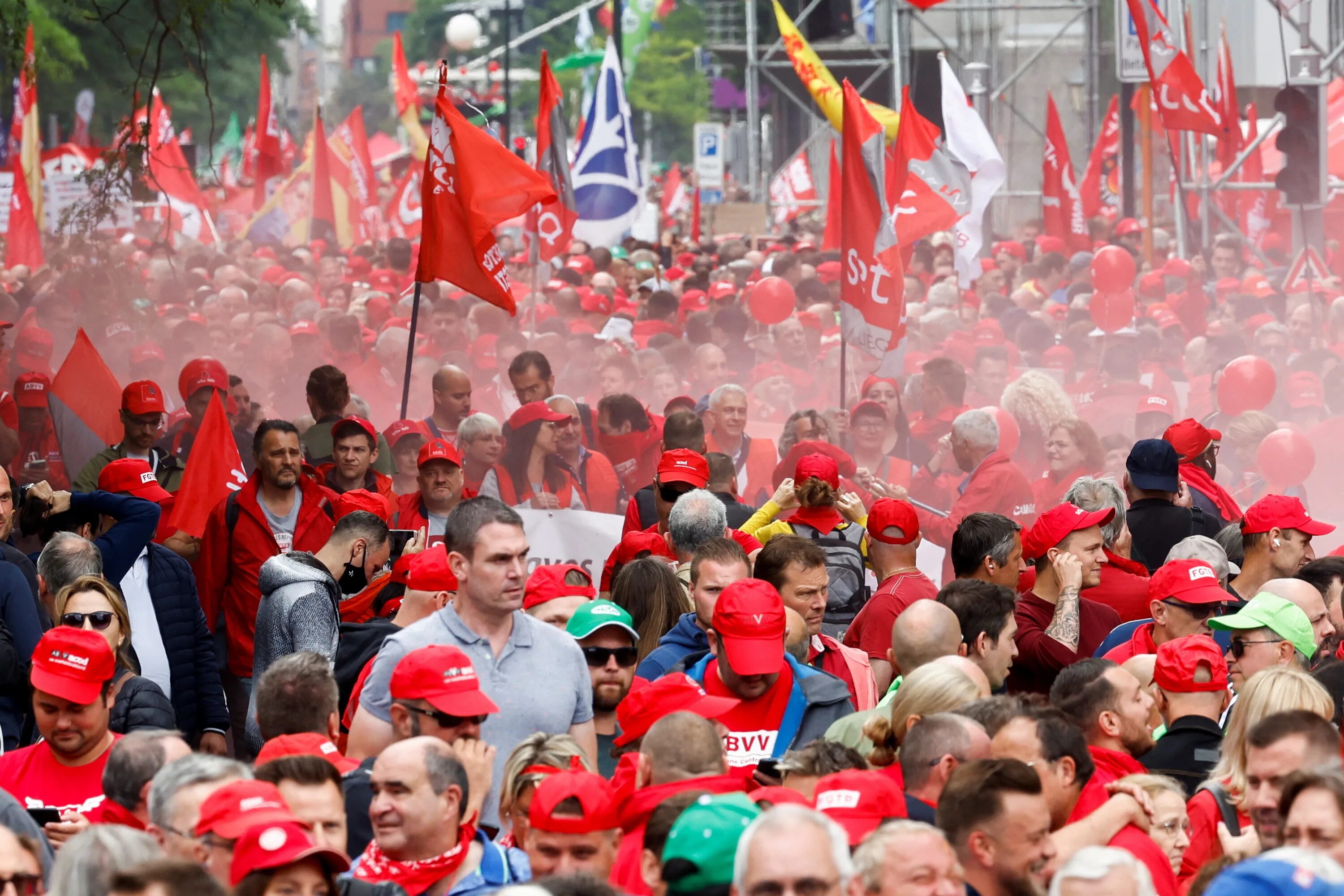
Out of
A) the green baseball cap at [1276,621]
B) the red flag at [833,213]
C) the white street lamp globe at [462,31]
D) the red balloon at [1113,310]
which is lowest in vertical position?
the green baseball cap at [1276,621]

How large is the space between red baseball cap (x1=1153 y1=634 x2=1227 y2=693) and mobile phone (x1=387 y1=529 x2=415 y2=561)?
10.9 feet

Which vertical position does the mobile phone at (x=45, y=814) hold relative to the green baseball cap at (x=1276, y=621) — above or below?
below

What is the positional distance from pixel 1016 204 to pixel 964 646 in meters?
32.3

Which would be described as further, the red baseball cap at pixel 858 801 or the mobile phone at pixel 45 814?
the mobile phone at pixel 45 814

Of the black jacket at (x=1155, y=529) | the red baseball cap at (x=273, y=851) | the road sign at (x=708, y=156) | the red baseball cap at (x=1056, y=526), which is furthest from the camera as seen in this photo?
the road sign at (x=708, y=156)

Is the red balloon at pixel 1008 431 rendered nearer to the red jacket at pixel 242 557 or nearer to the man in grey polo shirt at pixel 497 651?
the red jacket at pixel 242 557

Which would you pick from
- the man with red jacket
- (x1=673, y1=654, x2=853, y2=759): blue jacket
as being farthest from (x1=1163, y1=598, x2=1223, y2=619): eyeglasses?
the man with red jacket

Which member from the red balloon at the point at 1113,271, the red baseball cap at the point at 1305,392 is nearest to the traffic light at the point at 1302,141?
the red balloon at the point at 1113,271

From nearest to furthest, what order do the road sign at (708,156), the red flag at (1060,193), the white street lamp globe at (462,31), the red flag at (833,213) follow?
the red flag at (833,213) < the red flag at (1060,193) < the road sign at (708,156) < the white street lamp globe at (462,31)

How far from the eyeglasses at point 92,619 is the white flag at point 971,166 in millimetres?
9767

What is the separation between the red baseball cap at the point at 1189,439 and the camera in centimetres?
862

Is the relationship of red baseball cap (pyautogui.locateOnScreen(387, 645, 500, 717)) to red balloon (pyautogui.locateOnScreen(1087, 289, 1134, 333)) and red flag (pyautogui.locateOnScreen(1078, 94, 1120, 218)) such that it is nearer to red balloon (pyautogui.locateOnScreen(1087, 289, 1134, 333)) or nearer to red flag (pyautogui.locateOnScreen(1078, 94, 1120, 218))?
red balloon (pyautogui.locateOnScreen(1087, 289, 1134, 333))

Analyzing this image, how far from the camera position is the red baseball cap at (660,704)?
5070 mm

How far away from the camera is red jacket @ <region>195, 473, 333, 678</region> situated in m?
7.56
